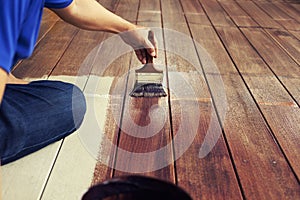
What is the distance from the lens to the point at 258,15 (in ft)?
10.4

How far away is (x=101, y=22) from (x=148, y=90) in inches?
16.7

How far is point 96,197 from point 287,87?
4.66 ft

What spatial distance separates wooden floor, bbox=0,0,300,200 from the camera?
4.08 ft

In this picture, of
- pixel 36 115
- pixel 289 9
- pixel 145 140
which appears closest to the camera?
pixel 36 115

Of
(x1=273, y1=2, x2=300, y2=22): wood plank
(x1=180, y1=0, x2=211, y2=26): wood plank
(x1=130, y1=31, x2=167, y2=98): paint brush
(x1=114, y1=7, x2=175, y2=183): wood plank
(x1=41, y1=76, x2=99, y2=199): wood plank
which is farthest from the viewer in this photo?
(x1=273, y1=2, x2=300, y2=22): wood plank

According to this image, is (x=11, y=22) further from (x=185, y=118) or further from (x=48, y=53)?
(x=48, y=53)

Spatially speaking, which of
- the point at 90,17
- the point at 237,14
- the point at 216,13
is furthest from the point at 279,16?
the point at 90,17

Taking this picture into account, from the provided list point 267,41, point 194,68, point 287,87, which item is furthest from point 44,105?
point 267,41

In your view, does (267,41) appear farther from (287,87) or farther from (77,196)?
(77,196)

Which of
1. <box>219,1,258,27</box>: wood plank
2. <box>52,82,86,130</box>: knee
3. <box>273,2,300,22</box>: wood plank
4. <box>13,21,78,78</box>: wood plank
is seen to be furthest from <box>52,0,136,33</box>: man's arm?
<box>273,2,300,22</box>: wood plank

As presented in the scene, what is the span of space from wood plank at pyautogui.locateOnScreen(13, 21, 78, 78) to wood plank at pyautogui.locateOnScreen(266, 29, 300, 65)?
45.7 inches

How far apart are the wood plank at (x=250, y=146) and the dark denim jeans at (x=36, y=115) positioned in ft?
1.71

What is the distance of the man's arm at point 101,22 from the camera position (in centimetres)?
135

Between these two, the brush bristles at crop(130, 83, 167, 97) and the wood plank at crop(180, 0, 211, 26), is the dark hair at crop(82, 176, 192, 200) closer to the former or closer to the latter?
the brush bristles at crop(130, 83, 167, 97)
